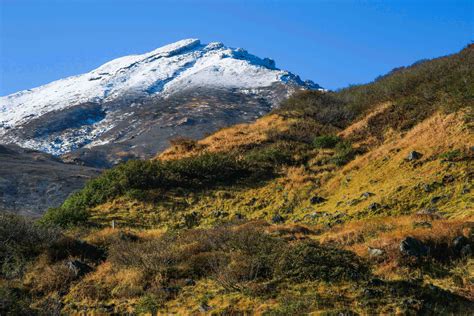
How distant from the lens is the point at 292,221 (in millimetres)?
18812

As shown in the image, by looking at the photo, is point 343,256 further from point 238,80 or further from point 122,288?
point 238,80

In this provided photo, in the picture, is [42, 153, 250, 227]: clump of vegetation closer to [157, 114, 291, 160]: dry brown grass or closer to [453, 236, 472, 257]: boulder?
[157, 114, 291, 160]: dry brown grass

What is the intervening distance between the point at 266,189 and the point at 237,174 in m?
2.58

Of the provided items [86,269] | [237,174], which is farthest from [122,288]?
[237,174]

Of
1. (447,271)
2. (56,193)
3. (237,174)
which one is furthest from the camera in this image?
(56,193)

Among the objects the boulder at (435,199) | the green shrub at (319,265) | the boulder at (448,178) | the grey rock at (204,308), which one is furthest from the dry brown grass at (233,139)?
the grey rock at (204,308)

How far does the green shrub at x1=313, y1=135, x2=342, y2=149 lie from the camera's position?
89.7ft

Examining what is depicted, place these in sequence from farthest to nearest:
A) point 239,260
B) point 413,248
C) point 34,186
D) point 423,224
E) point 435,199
Answer: point 34,186 < point 435,199 < point 423,224 < point 413,248 < point 239,260

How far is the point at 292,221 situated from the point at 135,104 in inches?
5266

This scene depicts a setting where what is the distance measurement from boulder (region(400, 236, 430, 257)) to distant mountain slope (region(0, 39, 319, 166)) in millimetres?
77441

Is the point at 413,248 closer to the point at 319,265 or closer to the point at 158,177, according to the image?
the point at 319,265

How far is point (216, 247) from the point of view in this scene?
1175 centimetres

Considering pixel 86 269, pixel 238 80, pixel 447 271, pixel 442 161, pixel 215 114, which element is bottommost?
pixel 447 271

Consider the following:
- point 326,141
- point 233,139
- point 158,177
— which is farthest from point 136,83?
point 158,177
